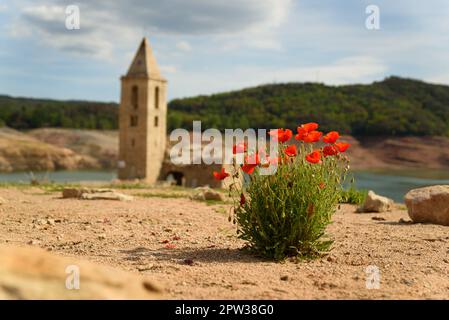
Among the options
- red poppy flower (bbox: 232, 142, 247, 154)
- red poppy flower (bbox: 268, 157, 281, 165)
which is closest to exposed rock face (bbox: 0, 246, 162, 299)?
red poppy flower (bbox: 232, 142, 247, 154)

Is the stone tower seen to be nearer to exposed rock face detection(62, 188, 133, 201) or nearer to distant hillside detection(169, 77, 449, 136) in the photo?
distant hillside detection(169, 77, 449, 136)

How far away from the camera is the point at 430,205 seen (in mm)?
10219

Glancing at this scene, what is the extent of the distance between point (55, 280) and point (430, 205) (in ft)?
26.6

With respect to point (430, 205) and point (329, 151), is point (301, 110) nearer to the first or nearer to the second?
point (430, 205)

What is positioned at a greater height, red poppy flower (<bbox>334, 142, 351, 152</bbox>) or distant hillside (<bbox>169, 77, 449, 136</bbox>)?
distant hillside (<bbox>169, 77, 449, 136</bbox>)

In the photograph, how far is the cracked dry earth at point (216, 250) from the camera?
17.4 ft

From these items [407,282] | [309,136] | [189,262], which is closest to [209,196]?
[189,262]

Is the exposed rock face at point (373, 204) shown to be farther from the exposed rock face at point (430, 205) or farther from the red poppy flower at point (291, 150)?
the red poppy flower at point (291, 150)

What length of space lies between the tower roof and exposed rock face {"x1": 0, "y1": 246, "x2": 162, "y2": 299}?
43311mm

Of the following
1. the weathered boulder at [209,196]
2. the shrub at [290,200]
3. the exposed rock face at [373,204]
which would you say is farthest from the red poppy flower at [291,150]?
the weathered boulder at [209,196]

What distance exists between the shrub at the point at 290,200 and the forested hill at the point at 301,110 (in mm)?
63295

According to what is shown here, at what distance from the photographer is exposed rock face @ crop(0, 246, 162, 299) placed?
3.64m

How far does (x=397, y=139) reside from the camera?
74250mm
